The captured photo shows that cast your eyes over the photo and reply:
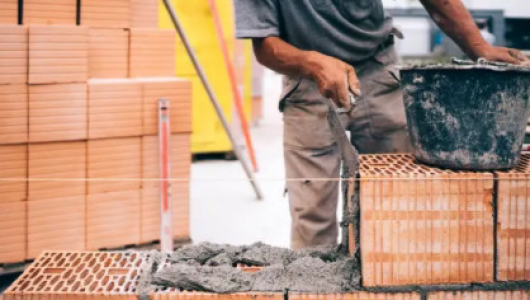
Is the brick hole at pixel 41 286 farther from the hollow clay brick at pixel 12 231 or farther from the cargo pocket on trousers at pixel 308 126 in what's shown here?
the hollow clay brick at pixel 12 231

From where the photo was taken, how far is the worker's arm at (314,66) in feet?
6.84

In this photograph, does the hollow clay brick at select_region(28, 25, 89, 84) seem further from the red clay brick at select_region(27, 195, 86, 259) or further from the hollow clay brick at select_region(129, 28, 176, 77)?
the red clay brick at select_region(27, 195, 86, 259)

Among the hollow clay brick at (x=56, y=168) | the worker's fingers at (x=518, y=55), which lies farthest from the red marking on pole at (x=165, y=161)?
the worker's fingers at (x=518, y=55)

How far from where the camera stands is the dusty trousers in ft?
9.00

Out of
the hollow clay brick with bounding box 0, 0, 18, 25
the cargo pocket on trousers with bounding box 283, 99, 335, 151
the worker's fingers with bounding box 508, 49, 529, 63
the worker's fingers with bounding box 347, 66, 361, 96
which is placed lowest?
the cargo pocket on trousers with bounding box 283, 99, 335, 151

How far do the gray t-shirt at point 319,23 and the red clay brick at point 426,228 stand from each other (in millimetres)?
895

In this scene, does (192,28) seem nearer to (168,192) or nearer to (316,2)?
(168,192)

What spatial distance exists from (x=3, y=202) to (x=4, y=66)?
0.76 m

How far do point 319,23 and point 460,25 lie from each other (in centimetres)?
62

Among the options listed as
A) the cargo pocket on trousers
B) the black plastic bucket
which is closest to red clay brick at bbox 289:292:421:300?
the black plastic bucket

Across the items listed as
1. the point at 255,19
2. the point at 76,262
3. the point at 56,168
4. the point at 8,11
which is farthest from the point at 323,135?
the point at 8,11

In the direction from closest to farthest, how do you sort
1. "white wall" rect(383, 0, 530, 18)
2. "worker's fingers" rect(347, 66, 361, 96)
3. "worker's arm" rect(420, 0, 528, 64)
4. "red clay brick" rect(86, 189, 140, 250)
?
1. "worker's fingers" rect(347, 66, 361, 96)
2. "worker's arm" rect(420, 0, 528, 64)
3. "red clay brick" rect(86, 189, 140, 250)
4. "white wall" rect(383, 0, 530, 18)

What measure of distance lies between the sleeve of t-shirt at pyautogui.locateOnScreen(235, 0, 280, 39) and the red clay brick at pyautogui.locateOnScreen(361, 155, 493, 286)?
2.84 ft

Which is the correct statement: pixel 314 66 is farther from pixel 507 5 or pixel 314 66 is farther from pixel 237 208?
pixel 507 5
